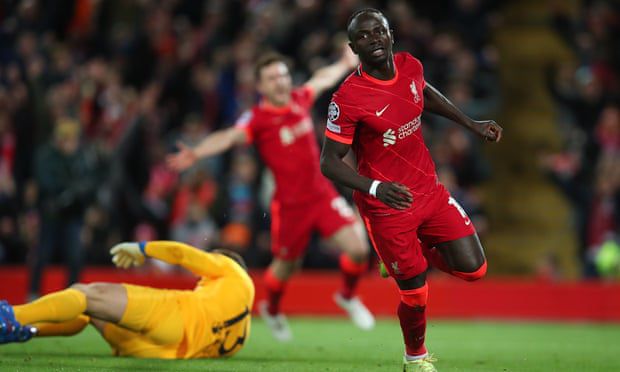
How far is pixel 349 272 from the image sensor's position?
11523 mm

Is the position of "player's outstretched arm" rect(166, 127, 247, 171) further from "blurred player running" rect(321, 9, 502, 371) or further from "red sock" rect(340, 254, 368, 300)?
"blurred player running" rect(321, 9, 502, 371)

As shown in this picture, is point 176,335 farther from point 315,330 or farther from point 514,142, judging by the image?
point 514,142

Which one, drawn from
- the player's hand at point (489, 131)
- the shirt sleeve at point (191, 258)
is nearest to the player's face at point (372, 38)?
the player's hand at point (489, 131)

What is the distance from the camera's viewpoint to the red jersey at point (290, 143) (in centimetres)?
1132

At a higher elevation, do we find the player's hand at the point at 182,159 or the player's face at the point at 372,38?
the player's face at the point at 372,38

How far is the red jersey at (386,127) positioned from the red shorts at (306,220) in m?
3.52

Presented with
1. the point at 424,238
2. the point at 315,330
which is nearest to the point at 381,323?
the point at 315,330

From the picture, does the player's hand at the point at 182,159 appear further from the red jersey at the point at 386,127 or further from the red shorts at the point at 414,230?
the red shorts at the point at 414,230

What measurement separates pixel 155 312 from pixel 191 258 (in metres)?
0.53

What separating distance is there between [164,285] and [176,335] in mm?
7006

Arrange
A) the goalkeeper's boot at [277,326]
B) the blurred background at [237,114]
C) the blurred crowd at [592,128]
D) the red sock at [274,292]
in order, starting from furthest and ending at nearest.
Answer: the blurred crowd at [592,128]
the blurred background at [237,114]
the red sock at [274,292]
the goalkeeper's boot at [277,326]

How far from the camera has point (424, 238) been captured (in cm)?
793

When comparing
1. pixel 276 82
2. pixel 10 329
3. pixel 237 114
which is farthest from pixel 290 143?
pixel 237 114

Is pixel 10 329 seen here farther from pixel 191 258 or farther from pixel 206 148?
pixel 206 148
